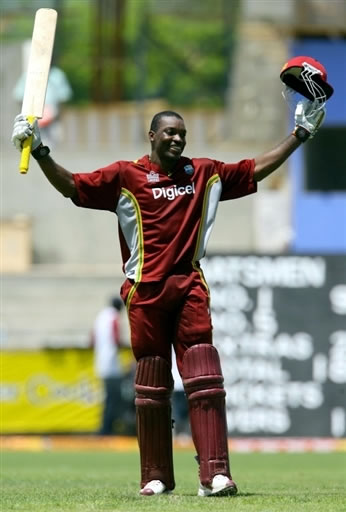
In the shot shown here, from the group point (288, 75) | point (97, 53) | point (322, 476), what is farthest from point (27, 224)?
point (288, 75)

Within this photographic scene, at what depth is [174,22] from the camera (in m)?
33.3

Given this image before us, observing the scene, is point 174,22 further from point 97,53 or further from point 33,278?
point 33,278

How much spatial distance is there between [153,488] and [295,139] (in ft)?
6.91

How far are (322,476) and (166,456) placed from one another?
346 cm

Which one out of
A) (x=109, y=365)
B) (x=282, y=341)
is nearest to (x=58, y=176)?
(x=282, y=341)

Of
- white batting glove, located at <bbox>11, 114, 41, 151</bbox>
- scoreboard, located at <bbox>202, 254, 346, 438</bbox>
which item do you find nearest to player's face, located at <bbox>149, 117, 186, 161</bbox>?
white batting glove, located at <bbox>11, 114, 41, 151</bbox>

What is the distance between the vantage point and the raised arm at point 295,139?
8336mm

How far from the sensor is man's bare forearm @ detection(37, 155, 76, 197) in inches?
321

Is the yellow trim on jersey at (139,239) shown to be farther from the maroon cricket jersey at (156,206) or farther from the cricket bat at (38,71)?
the cricket bat at (38,71)

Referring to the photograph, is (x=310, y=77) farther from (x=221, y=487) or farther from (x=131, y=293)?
(x=221, y=487)

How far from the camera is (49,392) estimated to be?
842 inches

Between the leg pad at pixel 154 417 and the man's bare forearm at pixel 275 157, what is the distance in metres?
1.21

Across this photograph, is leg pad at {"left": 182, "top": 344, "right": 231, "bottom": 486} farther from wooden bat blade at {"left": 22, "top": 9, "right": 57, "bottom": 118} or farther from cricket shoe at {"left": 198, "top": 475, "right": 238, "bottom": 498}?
wooden bat blade at {"left": 22, "top": 9, "right": 57, "bottom": 118}

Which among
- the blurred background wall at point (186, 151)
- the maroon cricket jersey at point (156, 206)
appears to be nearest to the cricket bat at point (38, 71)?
the maroon cricket jersey at point (156, 206)
